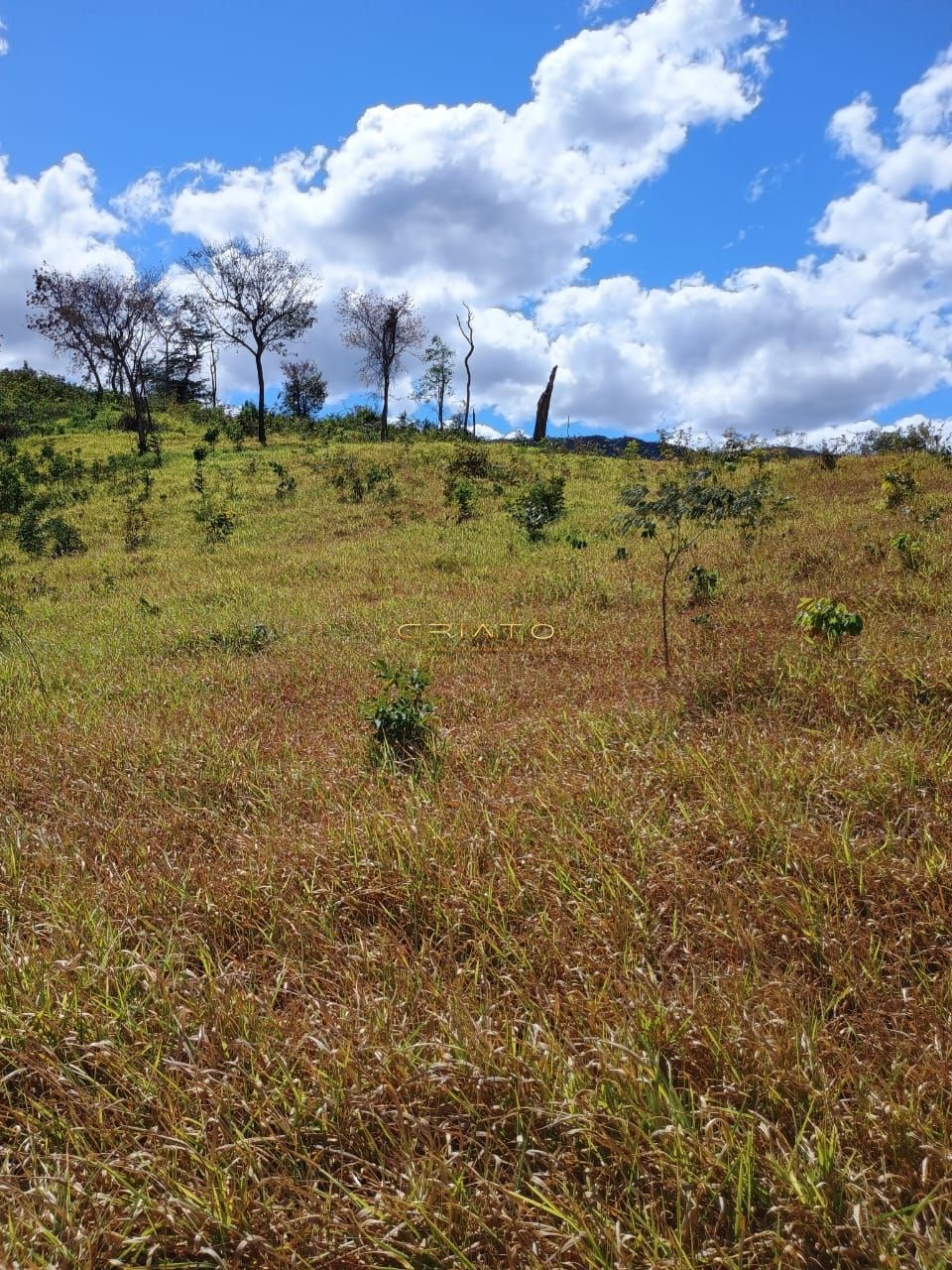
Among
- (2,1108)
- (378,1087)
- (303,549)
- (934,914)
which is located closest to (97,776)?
(2,1108)

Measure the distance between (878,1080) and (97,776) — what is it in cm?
461

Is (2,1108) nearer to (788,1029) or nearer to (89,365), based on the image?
(788,1029)

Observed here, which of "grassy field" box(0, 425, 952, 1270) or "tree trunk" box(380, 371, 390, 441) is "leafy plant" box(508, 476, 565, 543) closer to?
"grassy field" box(0, 425, 952, 1270)

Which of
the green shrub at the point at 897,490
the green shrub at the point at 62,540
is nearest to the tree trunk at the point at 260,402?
the green shrub at the point at 62,540

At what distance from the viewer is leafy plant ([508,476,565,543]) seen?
1413 centimetres

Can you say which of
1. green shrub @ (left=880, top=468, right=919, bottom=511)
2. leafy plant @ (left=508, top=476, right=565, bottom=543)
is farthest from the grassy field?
leafy plant @ (left=508, top=476, right=565, bottom=543)

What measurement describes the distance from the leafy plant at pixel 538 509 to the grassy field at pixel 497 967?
7.93 m

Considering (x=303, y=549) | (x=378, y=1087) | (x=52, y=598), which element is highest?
(x=303, y=549)

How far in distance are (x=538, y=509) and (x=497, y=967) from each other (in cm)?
1269

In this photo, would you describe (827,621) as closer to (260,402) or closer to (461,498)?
(461,498)

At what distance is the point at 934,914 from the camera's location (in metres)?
2.73

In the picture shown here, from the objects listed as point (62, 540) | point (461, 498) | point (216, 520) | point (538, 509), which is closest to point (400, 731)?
point (538, 509)

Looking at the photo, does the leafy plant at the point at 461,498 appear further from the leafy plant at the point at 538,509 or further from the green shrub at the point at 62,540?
the green shrub at the point at 62,540

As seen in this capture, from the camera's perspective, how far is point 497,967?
2.78 meters
